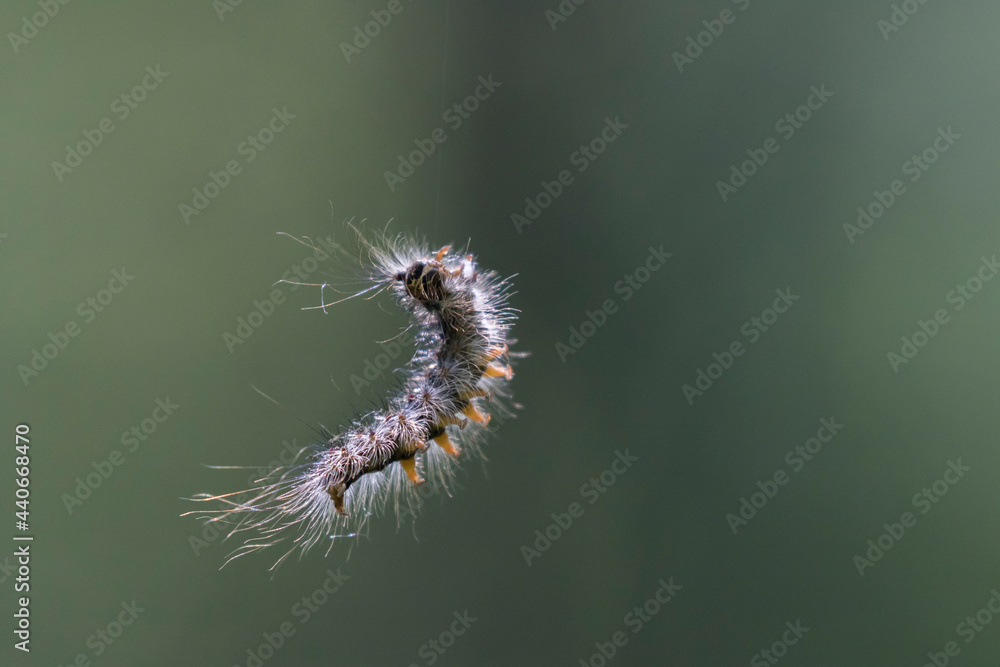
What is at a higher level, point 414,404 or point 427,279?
point 427,279

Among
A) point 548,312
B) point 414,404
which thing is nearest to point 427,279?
point 414,404

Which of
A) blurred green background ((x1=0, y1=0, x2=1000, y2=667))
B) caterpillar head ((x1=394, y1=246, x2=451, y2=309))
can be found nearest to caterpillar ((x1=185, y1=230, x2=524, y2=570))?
caterpillar head ((x1=394, y1=246, x2=451, y2=309))

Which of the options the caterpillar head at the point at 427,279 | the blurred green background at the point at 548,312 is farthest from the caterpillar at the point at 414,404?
the blurred green background at the point at 548,312

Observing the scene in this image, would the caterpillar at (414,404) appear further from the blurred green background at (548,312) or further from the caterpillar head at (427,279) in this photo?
the blurred green background at (548,312)

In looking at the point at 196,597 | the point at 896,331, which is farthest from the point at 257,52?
the point at 896,331

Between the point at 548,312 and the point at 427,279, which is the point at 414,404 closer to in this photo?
the point at 427,279

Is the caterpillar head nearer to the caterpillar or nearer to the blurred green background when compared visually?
the caterpillar
